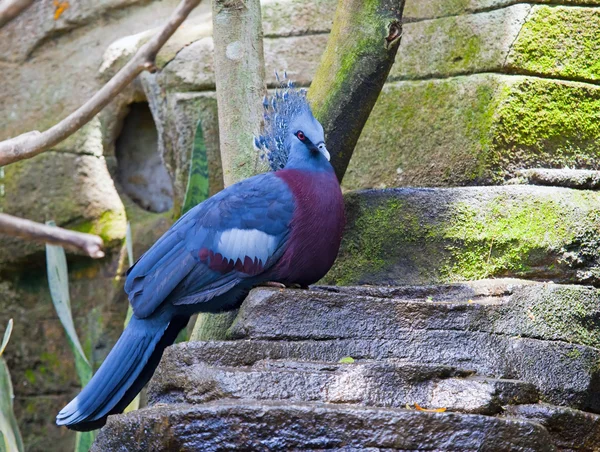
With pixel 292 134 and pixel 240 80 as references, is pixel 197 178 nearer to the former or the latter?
pixel 240 80

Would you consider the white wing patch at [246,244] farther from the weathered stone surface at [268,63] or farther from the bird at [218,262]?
the weathered stone surface at [268,63]

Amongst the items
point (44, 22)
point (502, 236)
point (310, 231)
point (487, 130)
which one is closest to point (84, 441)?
point (310, 231)

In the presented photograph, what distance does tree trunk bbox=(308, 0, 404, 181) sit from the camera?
3.70 m

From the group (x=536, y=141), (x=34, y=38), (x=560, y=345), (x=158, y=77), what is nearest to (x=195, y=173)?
(x=158, y=77)

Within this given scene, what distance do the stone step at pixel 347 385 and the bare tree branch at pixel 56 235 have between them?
1.95 ft

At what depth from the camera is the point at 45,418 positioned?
5734 millimetres

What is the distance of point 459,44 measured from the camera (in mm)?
4203

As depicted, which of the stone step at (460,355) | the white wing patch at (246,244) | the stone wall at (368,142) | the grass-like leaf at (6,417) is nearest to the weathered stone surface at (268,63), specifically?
the stone wall at (368,142)

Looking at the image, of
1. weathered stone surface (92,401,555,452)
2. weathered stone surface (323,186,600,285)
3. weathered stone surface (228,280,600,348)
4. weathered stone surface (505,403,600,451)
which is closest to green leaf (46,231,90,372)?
weathered stone surface (323,186,600,285)

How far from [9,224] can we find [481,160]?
2251 millimetres

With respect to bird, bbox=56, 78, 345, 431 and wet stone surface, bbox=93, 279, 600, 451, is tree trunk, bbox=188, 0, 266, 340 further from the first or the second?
wet stone surface, bbox=93, 279, 600, 451

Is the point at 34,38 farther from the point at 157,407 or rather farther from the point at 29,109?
the point at 157,407

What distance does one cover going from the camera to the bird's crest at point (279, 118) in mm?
3408

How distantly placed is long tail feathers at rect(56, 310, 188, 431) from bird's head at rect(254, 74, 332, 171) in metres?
0.75
